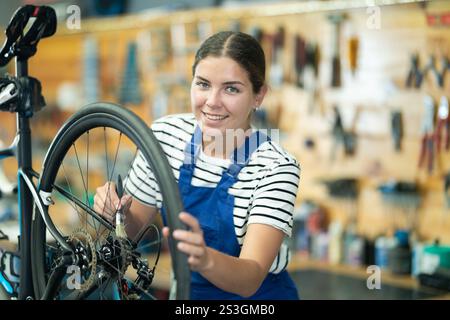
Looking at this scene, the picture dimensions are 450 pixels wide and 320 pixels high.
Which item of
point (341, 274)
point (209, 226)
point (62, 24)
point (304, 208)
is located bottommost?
point (341, 274)

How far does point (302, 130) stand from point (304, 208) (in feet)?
1.11

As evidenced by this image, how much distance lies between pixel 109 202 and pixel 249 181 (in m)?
0.26

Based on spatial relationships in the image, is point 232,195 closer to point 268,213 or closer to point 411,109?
point 268,213

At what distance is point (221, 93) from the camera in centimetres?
123

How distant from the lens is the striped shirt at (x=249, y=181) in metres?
1.23

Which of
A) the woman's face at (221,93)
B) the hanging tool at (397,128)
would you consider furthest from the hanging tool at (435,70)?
the woman's face at (221,93)

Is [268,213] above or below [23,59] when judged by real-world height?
below

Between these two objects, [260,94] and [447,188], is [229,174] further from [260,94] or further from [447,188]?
[447,188]

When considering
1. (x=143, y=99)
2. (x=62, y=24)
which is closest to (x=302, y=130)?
(x=143, y=99)

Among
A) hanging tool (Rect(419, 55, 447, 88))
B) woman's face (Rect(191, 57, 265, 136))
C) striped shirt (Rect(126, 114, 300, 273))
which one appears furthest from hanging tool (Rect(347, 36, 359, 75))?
woman's face (Rect(191, 57, 265, 136))

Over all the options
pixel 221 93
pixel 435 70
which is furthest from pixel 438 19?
pixel 221 93

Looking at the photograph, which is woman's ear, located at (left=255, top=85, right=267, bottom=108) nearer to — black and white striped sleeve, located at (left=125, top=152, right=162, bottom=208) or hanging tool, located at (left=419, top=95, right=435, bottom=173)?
black and white striped sleeve, located at (left=125, top=152, right=162, bottom=208)

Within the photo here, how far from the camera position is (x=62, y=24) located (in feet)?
12.7

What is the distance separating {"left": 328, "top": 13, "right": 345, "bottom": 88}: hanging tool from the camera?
9.38 ft
